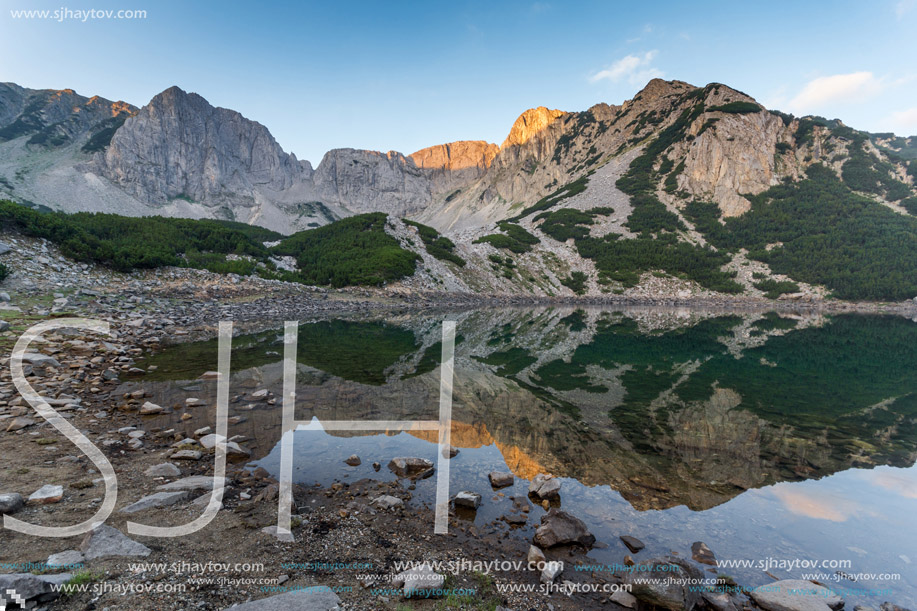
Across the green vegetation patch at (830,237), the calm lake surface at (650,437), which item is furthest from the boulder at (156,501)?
the green vegetation patch at (830,237)

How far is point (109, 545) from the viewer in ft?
14.4

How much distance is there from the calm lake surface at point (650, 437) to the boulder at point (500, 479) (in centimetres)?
18

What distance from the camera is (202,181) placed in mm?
184000

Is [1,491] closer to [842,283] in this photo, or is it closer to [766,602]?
[766,602]

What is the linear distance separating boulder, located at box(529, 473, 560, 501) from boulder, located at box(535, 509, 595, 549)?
1084mm

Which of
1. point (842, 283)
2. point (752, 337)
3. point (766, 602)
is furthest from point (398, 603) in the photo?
point (842, 283)

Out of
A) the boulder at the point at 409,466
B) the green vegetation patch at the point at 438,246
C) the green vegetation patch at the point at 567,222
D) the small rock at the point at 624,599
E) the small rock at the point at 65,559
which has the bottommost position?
the boulder at the point at 409,466

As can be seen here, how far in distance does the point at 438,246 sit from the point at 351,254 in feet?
68.8

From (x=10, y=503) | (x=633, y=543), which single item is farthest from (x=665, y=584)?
(x=10, y=503)

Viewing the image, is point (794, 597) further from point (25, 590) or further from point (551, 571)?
point (25, 590)

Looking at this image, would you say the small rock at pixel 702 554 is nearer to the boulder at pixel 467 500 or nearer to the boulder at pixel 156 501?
the boulder at pixel 467 500

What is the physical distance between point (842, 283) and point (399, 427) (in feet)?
360

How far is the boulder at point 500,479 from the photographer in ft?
26.1

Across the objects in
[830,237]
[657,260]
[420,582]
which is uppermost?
[830,237]
